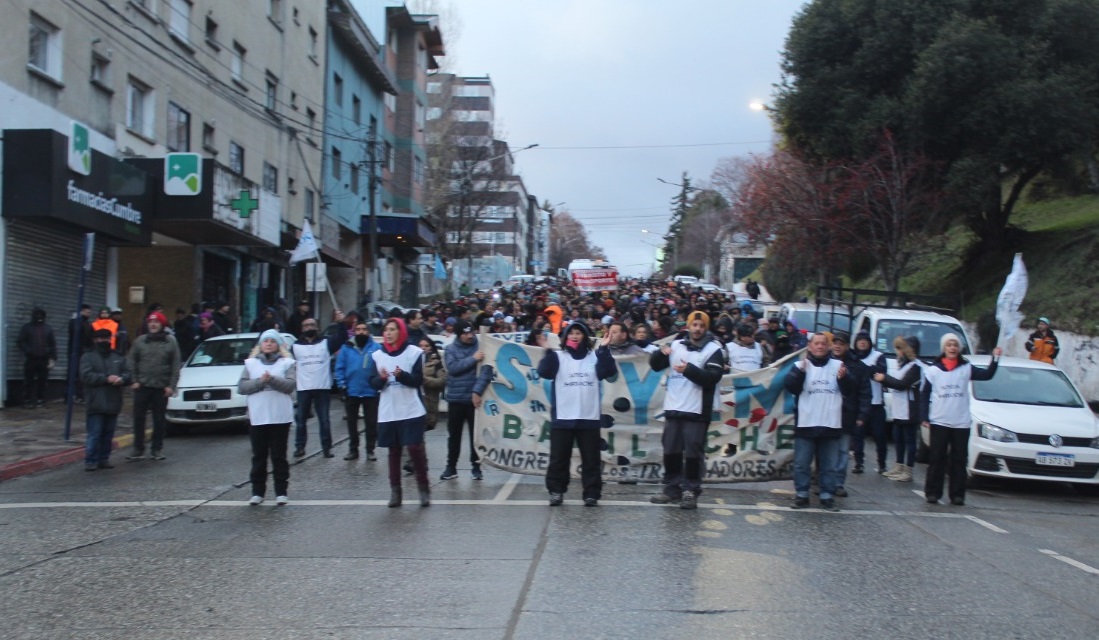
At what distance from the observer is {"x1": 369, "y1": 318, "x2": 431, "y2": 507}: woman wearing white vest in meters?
9.67

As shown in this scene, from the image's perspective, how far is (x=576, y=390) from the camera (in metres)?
9.77

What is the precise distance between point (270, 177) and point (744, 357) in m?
22.8

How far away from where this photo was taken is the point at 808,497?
33.5 ft

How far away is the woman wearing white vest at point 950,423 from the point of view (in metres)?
10.9

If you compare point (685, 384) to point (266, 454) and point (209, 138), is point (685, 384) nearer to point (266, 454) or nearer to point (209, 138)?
point (266, 454)

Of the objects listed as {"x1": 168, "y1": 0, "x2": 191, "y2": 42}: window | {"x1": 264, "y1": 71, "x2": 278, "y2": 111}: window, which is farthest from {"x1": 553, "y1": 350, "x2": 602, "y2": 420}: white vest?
{"x1": 264, "y1": 71, "x2": 278, "y2": 111}: window

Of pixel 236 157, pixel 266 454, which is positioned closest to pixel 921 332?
pixel 266 454

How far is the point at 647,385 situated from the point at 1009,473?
4.25 metres

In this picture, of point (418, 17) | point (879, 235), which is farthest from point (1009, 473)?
point (418, 17)

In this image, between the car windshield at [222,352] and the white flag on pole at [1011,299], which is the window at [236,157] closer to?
the car windshield at [222,352]

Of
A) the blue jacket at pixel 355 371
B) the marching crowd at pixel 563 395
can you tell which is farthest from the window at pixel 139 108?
the blue jacket at pixel 355 371

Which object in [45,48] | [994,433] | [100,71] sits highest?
[100,71]

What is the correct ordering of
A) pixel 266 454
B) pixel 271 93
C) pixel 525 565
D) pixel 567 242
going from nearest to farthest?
pixel 525 565 < pixel 266 454 < pixel 271 93 < pixel 567 242

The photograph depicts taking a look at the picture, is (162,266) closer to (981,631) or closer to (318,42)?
(318,42)
